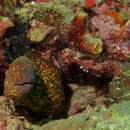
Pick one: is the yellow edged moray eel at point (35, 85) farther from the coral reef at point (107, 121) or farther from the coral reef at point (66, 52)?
the coral reef at point (107, 121)

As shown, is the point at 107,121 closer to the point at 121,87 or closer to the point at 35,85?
the point at 35,85

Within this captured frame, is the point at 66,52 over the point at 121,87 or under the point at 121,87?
over

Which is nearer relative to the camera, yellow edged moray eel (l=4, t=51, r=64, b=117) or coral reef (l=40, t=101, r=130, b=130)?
coral reef (l=40, t=101, r=130, b=130)

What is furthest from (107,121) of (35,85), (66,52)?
(66,52)

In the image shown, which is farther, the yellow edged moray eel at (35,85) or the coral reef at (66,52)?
the coral reef at (66,52)

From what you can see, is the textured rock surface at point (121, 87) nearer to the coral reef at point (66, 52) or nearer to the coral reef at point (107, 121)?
the coral reef at point (66, 52)

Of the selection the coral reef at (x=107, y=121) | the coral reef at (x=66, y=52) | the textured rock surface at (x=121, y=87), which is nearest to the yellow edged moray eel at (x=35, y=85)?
the coral reef at (x=66, y=52)

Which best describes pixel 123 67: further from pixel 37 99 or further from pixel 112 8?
pixel 37 99

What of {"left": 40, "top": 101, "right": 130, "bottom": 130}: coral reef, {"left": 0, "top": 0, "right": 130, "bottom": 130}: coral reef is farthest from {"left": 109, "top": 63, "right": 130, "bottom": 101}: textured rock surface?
{"left": 40, "top": 101, "right": 130, "bottom": 130}: coral reef

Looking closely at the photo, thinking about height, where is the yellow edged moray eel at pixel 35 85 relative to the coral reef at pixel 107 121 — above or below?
below

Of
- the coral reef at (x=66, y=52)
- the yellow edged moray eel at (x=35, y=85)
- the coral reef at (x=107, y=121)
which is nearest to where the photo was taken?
the coral reef at (x=107, y=121)

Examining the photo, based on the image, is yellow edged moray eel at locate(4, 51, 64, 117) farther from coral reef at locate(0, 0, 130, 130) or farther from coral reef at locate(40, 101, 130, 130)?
coral reef at locate(40, 101, 130, 130)

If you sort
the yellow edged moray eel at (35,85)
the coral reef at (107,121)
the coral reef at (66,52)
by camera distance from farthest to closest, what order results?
the coral reef at (66,52), the yellow edged moray eel at (35,85), the coral reef at (107,121)

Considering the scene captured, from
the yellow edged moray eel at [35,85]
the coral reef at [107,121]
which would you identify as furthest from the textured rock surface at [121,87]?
the coral reef at [107,121]
